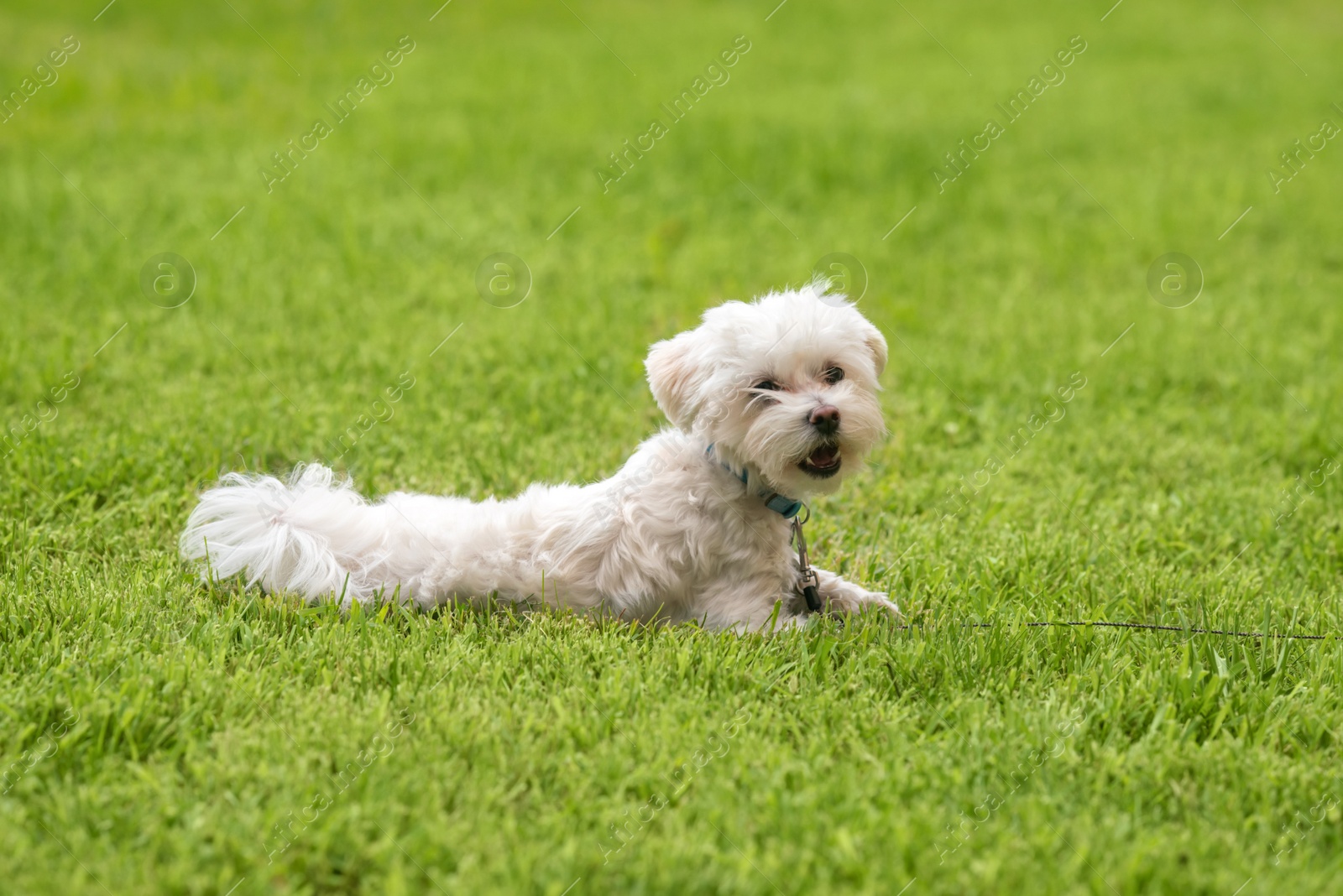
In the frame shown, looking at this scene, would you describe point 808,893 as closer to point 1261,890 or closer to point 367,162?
point 1261,890

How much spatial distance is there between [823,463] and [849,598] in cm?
54

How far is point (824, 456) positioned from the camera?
345cm

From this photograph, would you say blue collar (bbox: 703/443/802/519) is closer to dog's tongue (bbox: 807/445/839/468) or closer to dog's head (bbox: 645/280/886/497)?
dog's head (bbox: 645/280/886/497)

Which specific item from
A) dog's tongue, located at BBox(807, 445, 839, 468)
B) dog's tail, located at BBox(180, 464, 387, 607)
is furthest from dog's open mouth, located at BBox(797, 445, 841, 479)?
dog's tail, located at BBox(180, 464, 387, 607)

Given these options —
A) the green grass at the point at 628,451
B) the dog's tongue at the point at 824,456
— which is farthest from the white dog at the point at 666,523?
the green grass at the point at 628,451

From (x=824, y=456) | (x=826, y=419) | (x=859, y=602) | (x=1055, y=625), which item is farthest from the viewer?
(x=859, y=602)

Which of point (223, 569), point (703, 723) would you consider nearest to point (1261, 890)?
point (703, 723)

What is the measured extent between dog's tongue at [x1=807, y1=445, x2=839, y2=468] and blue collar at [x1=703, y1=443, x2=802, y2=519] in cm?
18

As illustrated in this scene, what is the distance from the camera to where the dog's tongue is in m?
3.42

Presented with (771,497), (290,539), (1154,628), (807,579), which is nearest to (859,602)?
(807,579)

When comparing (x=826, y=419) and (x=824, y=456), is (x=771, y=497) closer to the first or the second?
(x=824, y=456)

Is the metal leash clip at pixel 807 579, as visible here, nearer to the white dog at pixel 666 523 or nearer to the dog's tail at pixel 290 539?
the white dog at pixel 666 523

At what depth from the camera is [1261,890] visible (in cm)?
248

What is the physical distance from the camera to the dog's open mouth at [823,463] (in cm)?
343
